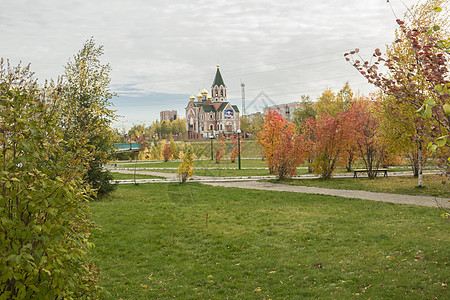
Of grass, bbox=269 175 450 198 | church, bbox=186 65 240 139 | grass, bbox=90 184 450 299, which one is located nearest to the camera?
grass, bbox=90 184 450 299

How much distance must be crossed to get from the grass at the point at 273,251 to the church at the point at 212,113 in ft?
220

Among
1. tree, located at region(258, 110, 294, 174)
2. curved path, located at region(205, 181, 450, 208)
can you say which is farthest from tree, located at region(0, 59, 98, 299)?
tree, located at region(258, 110, 294, 174)

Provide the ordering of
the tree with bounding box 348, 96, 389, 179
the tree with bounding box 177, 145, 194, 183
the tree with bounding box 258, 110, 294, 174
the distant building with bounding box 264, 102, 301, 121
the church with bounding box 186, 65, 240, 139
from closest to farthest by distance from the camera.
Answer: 1. the tree with bounding box 177, 145, 194, 183
2. the tree with bounding box 348, 96, 389, 179
3. the tree with bounding box 258, 110, 294, 174
4. the distant building with bounding box 264, 102, 301, 121
5. the church with bounding box 186, 65, 240, 139

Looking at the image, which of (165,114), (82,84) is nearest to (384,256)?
(82,84)

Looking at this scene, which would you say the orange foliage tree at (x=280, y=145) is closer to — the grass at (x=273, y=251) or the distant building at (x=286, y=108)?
the distant building at (x=286, y=108)

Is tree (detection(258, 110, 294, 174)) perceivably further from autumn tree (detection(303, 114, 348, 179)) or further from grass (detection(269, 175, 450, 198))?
grass (detection(269, 175, 450, 198))

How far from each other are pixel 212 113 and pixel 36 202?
7908 centimetres

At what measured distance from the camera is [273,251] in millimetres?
7059

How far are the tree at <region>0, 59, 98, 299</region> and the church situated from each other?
74.0m

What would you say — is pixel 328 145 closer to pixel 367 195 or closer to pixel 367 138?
pixel 367 138

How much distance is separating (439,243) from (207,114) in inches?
2947

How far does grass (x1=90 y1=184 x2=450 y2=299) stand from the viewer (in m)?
5.33

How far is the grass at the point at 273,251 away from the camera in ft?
17.5

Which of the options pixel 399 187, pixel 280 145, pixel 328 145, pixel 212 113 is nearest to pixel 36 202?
pixel 399 187
